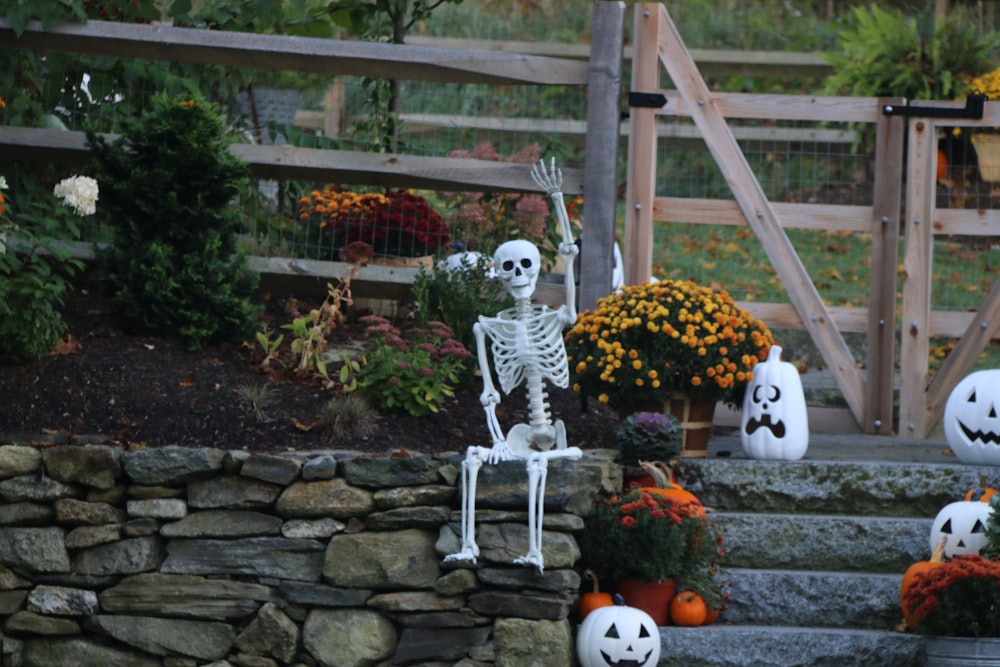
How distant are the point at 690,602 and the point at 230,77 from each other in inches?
154

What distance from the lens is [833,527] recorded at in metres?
5.02

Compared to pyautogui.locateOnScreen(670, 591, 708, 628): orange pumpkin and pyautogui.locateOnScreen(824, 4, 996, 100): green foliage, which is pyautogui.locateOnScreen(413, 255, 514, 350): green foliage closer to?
pyautogui.locateOnScreen(670, 591, 708, 628): orange pumpkin

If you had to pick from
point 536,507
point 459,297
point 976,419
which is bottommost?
point 536,507

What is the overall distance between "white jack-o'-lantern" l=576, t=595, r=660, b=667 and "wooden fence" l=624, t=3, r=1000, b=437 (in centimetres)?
215

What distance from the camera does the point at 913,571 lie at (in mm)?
4559

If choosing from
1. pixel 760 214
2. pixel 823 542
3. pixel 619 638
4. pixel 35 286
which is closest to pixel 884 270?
pixel 760 214

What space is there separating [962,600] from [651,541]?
1.02 m

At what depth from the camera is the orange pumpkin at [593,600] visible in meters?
4.65

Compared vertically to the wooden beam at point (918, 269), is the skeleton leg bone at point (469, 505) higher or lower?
lower

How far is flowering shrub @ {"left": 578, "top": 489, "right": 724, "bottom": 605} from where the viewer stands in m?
4.57

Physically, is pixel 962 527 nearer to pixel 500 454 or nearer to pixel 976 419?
pixel 976 419

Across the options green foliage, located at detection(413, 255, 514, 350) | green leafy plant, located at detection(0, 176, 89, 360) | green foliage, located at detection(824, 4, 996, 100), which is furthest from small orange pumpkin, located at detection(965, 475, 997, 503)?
green foliage, located at detection(824, 4, 996, 100)

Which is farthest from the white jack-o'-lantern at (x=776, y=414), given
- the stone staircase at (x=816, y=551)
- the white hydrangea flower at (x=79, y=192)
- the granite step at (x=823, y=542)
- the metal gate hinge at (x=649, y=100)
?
the white hydrangea flower at (x=79, y=192)

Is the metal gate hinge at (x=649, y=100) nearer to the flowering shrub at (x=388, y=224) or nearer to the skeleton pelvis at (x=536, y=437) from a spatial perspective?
the flowering shrub at (x=388, y=224)
